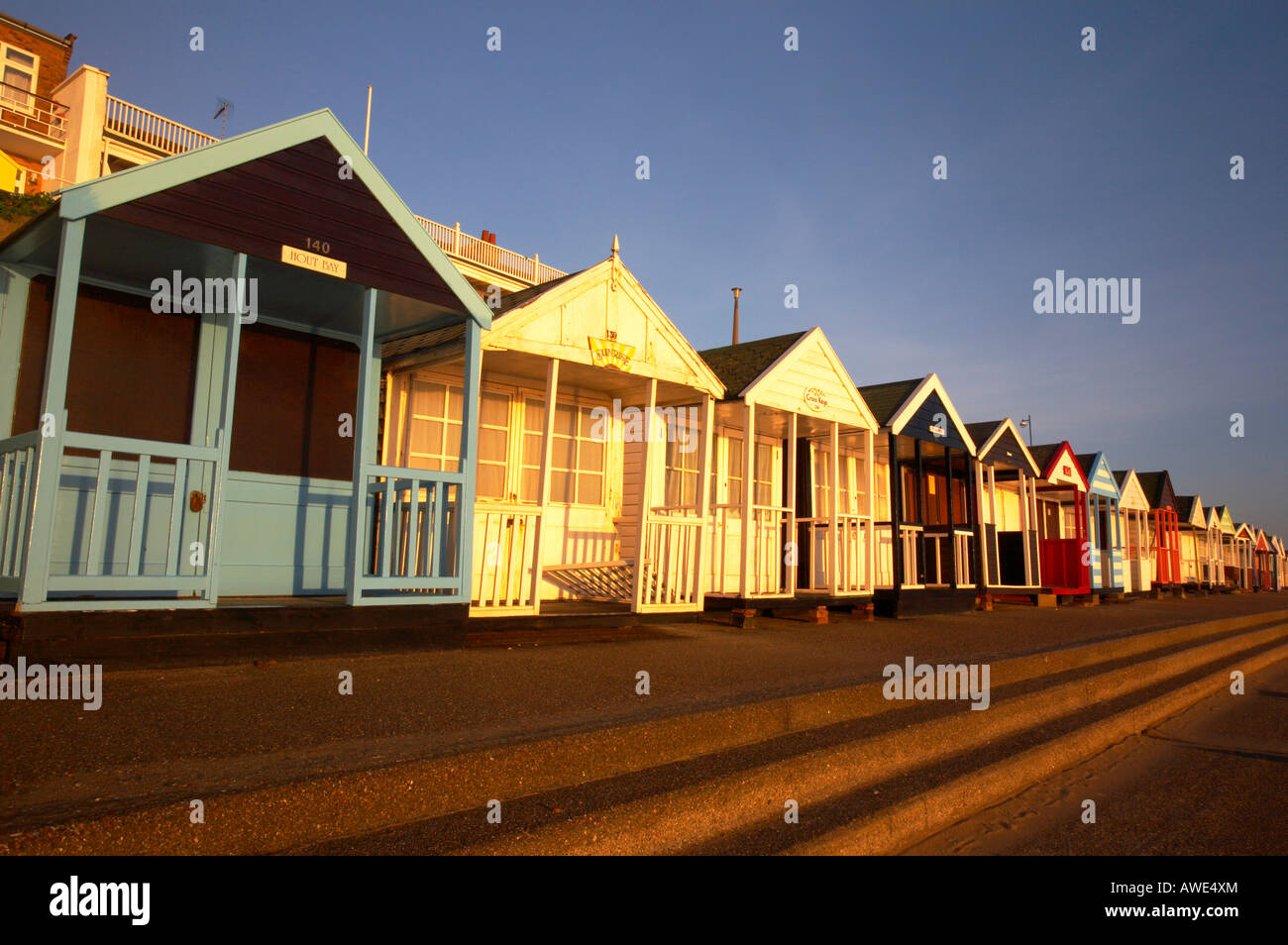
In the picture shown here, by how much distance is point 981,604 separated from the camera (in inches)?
610

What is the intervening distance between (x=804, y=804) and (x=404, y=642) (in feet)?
12.2

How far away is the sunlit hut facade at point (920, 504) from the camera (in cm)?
1297

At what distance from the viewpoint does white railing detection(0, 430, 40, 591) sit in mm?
4926

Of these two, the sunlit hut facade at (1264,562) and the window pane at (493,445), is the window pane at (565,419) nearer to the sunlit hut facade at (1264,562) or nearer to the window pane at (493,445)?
the window pane at (493,445)

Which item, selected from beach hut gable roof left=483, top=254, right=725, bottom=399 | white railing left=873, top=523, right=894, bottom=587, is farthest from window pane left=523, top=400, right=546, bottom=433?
white railing left=873, top=523, right=894, bottom=587

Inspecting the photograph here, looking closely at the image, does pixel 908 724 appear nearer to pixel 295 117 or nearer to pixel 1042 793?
pixel 1042 793

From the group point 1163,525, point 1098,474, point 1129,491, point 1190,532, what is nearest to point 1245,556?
point 1190,532

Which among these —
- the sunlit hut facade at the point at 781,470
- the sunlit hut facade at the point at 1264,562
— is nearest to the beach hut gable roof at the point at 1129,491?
the sunlit hut facade at the point at 781,470

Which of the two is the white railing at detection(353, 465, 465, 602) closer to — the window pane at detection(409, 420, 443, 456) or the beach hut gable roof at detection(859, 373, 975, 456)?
the window pane at detection(409, 420, 443, 456)

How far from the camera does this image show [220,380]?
23.1ft

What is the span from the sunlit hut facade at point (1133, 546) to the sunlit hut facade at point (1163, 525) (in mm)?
326
